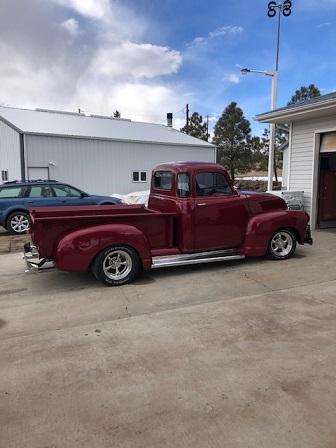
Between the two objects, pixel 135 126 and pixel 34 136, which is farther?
pixel 135 126

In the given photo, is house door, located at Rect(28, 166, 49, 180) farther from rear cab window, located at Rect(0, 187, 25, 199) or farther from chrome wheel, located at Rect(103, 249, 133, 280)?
chrome wheel, located at Rect(103, 249, 133, 280)

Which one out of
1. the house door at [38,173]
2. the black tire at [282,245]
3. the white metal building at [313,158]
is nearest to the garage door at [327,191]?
the white metal building at [313,158]

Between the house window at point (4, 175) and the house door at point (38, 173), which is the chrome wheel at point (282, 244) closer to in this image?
the house door at point (38, 173)

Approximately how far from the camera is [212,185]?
22.3 feet

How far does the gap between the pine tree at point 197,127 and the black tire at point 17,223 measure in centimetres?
3550

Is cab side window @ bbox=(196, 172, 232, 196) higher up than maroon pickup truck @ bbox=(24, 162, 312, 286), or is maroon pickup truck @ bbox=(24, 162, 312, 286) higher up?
cab side window @ bbox=(196, 172, 232, 196)

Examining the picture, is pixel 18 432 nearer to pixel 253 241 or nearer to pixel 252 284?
pixel 252 284

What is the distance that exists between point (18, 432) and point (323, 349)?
9.18ft

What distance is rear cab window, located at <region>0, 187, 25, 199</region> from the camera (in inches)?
448

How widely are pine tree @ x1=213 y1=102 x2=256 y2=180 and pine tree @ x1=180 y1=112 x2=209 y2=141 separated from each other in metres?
8.56

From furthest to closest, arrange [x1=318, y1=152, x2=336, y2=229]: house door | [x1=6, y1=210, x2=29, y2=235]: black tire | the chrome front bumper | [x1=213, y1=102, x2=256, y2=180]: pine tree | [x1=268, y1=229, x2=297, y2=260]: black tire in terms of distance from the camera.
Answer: [x1=213, y1=102, x2=256, y2=180]: pine tree, [x1=6, y1=210, x2=29, y2=235]: black tire, [x1=318, y1=152, x2=336, y2=229]: house door, [x1=268, y1=229, x2=297, y2=260]: black tire, the chrome front bumper

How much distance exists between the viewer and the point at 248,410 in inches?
111

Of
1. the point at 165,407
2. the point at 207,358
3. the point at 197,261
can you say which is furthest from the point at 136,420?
the point at 197,261

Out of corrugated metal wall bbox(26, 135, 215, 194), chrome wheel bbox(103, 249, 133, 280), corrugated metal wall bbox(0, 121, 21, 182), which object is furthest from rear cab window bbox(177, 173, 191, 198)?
corrugated metal wall bbox(0, 121, 21, 182)
